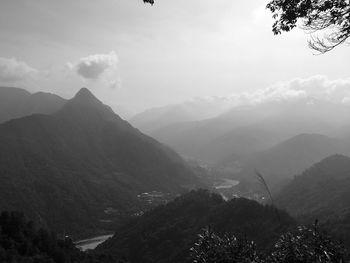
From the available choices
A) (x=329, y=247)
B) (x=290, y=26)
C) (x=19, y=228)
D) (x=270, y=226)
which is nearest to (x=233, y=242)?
(x=329, y=247)

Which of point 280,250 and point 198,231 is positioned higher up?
point 280,250

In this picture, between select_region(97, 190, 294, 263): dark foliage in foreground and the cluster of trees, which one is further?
select_region(97, 190, 294, 263): dark foliage in foreground

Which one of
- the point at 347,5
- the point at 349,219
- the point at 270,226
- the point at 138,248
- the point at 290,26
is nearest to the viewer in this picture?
the point at 347,5

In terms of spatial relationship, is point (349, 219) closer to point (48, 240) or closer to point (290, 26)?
point (48, 240)

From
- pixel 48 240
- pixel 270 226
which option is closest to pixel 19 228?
pixel 48 240

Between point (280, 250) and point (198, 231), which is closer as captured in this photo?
point (280, 250)

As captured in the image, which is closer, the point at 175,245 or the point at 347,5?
the point at 347,5

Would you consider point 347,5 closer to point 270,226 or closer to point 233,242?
point 233,242

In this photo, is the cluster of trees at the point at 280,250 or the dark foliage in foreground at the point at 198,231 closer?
the cluster of trees at the point at 280,250

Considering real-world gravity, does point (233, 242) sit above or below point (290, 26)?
below

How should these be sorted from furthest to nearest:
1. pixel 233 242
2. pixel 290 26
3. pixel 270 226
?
pixel 270 226
pixel 233 242
pixel 290 26
